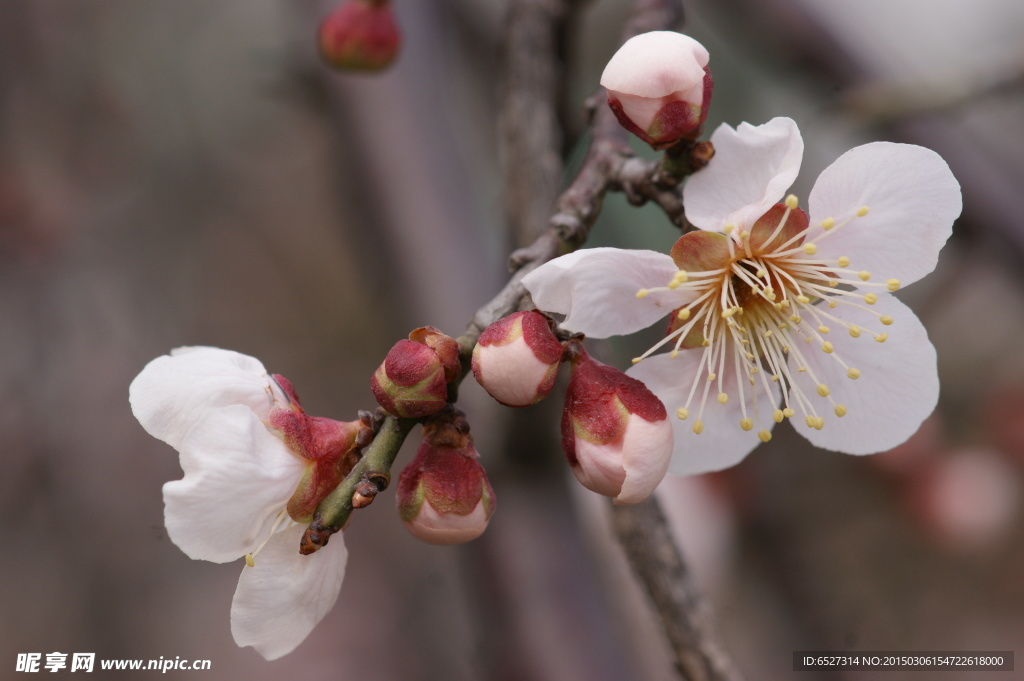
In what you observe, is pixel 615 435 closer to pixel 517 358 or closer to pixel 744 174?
pixel 517 358

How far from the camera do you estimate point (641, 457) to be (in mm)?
551

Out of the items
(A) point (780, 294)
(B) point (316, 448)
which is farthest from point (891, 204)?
(B) point (316, 448)

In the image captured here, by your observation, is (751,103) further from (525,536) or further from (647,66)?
(647,66)

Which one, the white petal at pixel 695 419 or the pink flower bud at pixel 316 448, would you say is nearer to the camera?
the pink flower bud at pixel 316 448

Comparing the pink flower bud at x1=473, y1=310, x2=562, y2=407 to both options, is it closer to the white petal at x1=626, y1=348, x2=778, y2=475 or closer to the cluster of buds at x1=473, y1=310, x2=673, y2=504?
the cluster of buds at x1=473, y1=310, x2=673, y2=504

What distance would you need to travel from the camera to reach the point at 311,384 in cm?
232

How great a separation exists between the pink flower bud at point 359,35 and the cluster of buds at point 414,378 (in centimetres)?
78

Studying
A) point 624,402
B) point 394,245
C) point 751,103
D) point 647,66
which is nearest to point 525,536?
point 394,245

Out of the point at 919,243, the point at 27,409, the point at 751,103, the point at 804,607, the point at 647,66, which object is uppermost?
the point at 647,66

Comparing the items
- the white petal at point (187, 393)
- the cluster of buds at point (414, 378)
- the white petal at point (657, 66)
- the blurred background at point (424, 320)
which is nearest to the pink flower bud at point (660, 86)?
the white petal at point (657, 66)

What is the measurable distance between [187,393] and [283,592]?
0.16 meters

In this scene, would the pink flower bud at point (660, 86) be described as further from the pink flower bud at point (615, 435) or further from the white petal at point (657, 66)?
the pink flower bud at point (615, 435)

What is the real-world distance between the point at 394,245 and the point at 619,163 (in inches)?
35.5

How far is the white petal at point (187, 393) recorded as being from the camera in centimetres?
56
